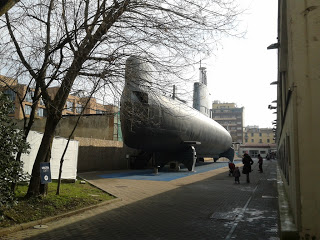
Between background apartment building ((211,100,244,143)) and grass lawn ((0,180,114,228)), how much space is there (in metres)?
123

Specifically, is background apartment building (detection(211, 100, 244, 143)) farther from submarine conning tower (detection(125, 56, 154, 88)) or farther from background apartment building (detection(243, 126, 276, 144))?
submarine conning tower (detection(125, 56, 154, 88))

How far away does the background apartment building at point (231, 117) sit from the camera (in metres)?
133

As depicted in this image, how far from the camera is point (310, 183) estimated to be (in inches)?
154

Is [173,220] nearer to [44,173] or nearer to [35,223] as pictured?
[35,223]

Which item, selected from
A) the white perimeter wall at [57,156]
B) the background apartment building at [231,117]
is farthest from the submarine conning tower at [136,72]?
the background apartment building at [231,117]

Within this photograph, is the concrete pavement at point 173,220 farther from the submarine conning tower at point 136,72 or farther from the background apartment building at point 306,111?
the submarine conning tower at point 136,72

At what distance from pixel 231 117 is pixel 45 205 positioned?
437 ft

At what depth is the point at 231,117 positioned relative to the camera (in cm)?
13725

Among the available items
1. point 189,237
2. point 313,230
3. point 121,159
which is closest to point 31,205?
point 189,237

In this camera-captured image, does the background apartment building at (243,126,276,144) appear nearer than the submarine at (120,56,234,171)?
No

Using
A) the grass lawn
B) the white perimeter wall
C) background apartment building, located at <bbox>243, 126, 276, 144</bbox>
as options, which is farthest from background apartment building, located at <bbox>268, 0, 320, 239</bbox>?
background apartment building, located at <bbox>243, 126, 276, 144</bbox>

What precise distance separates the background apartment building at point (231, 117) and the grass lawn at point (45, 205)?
123 meters

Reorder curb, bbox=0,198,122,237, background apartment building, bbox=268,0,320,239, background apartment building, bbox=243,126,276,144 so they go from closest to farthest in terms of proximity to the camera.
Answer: background apartment building, bbox=268,0,320,239
curb, bbox=0,198,122,237
background apartment building, bbox=243,126,276,144

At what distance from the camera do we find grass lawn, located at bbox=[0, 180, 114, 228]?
26.2 feet
